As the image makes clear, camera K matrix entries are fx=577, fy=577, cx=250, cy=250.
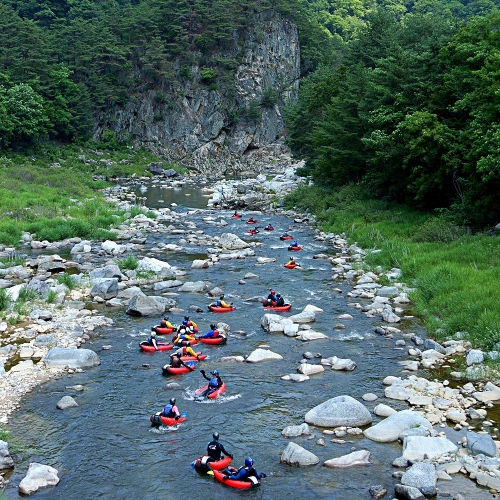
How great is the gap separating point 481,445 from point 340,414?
290 centimetres

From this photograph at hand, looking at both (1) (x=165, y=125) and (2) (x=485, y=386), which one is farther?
(1) (x=165, y=125)

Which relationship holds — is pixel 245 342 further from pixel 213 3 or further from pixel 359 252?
pixel 213 3

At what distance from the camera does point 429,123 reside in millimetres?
26703

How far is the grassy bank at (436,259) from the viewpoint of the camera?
56.5ft

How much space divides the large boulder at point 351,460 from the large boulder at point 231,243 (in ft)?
66.3

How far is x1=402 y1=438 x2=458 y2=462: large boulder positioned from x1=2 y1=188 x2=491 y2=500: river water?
327 mm

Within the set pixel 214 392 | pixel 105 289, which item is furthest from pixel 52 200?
pixel 214 392

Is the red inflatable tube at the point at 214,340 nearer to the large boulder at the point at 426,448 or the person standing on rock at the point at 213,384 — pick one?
the person standing on rock at the point at 213,384

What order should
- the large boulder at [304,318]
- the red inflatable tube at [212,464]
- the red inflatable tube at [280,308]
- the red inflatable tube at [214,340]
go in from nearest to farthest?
1. the red inflatable tube at [212,464]
2. the red inflatable tube at [214,340]
3. the large boulder at [304,318]
4. the red inflatable tube at [280,308]

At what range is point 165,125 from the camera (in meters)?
84.6

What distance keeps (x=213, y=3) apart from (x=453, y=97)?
228ft

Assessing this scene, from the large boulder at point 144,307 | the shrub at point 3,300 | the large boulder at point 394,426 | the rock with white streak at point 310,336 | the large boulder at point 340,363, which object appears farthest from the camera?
the large boulder at point 144,307

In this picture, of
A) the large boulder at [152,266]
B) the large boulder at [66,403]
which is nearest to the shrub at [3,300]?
the large boulder at [152,266]

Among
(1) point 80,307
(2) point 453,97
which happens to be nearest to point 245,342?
(1) point 80,307
